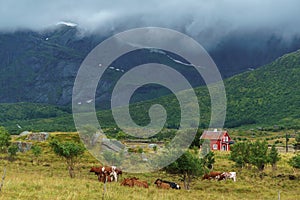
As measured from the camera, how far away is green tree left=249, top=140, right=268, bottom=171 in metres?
48.2

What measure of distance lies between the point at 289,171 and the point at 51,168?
107ft

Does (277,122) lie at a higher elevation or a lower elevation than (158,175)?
higher

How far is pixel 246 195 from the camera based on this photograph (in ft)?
107

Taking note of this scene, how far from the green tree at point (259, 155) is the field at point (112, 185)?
52.5 inches

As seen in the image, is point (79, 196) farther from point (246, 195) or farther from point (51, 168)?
point (51, 168)

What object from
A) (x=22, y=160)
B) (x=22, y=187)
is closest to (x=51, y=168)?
(x=22, y=160)

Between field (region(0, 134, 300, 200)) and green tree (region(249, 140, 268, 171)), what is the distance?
52.5 inches

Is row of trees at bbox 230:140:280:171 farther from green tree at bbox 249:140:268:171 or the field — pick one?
the field

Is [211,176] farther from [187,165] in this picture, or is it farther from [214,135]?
[214,135]

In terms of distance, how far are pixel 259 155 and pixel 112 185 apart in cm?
2732

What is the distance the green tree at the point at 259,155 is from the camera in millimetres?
48219

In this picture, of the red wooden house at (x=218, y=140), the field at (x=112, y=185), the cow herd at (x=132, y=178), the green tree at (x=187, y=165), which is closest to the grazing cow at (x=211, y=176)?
the cow herd at (x=132, y=178)

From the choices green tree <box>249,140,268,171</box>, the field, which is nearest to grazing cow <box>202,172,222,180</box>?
the field

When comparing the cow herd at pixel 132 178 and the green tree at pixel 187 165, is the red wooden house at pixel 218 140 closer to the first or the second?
the cow herd at pixel 132 178
